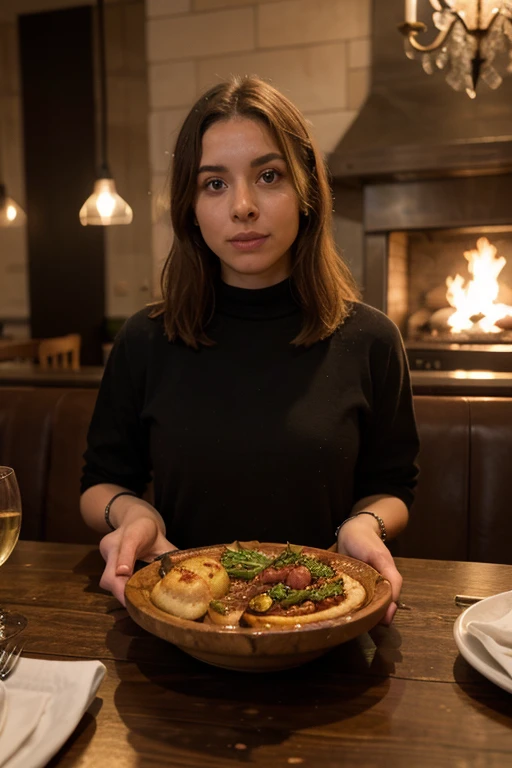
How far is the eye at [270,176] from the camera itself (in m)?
1.15

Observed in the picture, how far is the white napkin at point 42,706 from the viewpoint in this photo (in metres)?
0.57

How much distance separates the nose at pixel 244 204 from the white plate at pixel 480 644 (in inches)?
23.9

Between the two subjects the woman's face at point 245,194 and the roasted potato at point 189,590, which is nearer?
the roasted potato at point 189,590

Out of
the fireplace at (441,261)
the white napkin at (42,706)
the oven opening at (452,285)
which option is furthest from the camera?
the oven opening at (452,285)

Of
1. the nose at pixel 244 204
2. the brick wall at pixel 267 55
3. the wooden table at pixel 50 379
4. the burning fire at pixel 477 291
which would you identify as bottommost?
the wooden table at pixel 50 379

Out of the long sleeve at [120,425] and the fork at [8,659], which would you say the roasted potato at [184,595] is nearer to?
the fork at [8,659]

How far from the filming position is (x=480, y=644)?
750 millimetres

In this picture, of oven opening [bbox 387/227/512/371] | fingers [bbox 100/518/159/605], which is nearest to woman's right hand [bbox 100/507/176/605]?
fingers [bbox 100/518/159/605]

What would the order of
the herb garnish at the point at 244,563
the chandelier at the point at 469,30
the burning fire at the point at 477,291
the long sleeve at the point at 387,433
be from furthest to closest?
the burning fire at the point at 477,291 → the chandelier at the point at 469,30 → the long sleeve at the point at 387,433 → the herb garnish at the point at 244,563

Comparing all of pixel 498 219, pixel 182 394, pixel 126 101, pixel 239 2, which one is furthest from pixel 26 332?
pixel 182 394

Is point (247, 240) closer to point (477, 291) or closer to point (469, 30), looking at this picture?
point (469, 30)

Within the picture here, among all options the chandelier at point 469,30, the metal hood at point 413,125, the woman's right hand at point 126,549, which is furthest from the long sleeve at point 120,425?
the metal hood at point 413,125

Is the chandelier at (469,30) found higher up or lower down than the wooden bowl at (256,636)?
higher up

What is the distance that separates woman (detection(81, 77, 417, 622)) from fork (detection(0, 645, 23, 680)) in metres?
0.36
